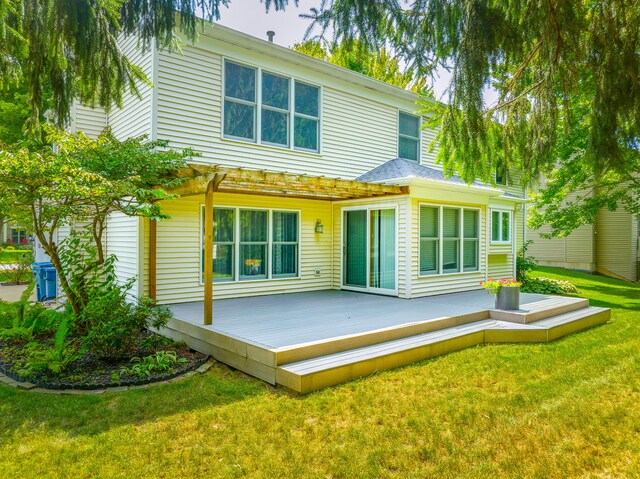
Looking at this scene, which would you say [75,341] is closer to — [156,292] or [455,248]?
[156,292]

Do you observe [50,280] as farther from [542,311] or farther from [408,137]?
[542,311]

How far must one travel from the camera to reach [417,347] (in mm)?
5262

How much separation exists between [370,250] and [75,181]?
6.20 metres

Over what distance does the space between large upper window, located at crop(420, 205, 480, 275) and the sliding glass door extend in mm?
713

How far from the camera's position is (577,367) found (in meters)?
5.08

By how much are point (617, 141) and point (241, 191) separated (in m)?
5.97

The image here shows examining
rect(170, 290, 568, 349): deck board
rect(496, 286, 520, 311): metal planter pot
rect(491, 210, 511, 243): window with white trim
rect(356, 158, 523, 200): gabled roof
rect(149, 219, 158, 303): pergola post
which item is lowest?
rect(170, 290, 568, 349): deck board

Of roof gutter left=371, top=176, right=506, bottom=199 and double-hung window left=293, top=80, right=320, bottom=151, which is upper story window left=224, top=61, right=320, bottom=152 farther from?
roof gutter left=371, top=176, right=506, bottom=199

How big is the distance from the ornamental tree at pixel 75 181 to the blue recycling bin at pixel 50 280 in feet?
12.2

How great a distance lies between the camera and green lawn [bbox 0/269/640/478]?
2.84m

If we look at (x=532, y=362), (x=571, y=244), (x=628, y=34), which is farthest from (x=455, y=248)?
(x=571, y=244)

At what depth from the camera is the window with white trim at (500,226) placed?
37.8 feet

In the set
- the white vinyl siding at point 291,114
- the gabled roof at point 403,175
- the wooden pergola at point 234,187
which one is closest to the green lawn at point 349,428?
the wooden pergola at point 234,187

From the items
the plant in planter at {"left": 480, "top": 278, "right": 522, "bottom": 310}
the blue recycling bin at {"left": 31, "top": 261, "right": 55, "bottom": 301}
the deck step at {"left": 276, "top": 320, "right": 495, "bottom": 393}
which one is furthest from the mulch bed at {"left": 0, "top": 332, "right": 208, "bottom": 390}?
the plant in planter at {"left": 480, "top": 278, "right": 522, "bottom": 310}
